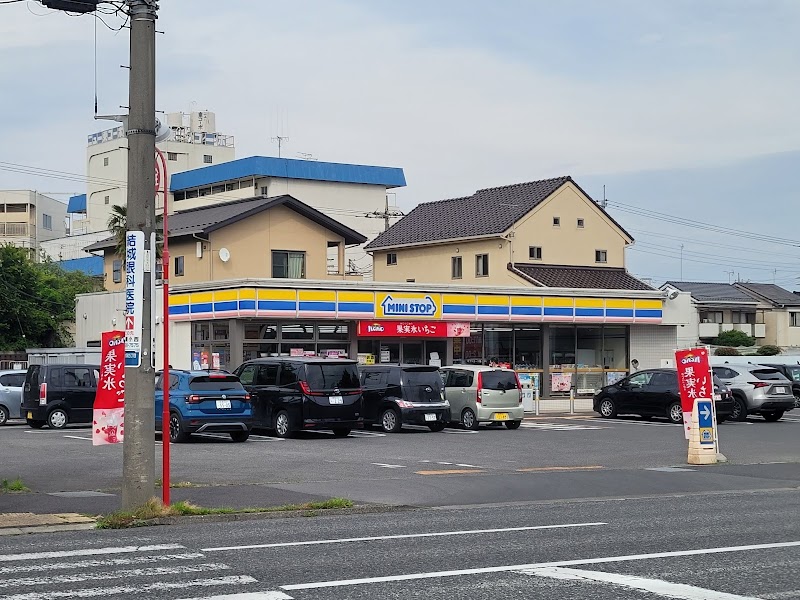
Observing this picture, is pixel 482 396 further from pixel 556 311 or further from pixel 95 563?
pixel 95 563

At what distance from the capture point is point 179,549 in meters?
10.8

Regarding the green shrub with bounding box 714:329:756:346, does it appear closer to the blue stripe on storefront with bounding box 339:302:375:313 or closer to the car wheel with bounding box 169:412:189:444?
the blue stripe on storefront with bounding box 339:302:375:313

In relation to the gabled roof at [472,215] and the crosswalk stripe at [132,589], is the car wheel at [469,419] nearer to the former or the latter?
the gabled roof at [472,215]

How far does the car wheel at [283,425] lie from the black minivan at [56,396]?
595 centimetres

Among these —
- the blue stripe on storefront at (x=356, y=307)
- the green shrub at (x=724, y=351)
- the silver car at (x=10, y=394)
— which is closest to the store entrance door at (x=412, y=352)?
the blue stripe on storefront at (x=356, y=307)

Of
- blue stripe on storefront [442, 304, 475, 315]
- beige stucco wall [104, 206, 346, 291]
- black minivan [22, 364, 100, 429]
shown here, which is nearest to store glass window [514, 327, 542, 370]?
blue stripe on storefront [442, 304, 475, 315]

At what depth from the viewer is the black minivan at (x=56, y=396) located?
30656 millimetres

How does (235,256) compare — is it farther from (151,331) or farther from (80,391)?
(151,331)

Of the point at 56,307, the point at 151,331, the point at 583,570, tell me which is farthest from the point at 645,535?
the point at 56,307

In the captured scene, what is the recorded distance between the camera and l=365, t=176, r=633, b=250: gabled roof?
168 ft

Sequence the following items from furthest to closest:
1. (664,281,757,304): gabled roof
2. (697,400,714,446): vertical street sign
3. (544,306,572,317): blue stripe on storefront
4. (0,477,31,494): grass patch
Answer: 1. (664,281,757,304): gabled roof
2. (544,306,572,317): blue stripe on storefront
3. (697,400,714,446): vertical street sign
4. (0,477,31,494): grass patch

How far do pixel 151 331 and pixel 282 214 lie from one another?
32.2 meters

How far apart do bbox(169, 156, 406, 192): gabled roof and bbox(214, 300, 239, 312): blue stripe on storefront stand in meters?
60.8

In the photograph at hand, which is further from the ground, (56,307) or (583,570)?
(56,307)
